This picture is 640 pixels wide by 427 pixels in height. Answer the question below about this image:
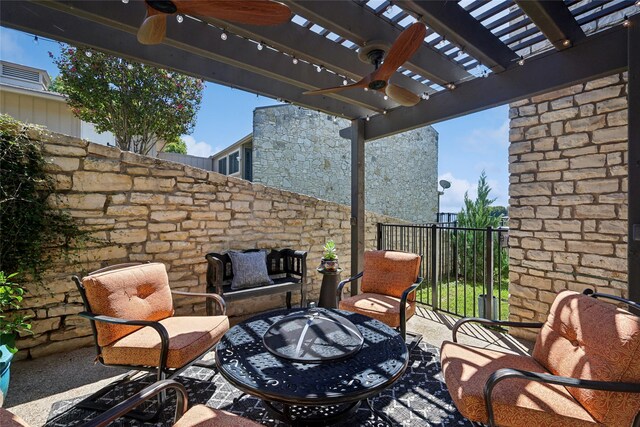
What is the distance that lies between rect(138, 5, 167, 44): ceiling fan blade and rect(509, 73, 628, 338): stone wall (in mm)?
3778

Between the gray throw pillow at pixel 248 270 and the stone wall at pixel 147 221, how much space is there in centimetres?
40

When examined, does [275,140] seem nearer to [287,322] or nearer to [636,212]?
[287,322]

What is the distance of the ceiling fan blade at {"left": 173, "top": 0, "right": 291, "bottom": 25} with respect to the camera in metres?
1.63

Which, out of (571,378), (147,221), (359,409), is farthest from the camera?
(147,221)

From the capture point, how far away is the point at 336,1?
222cm

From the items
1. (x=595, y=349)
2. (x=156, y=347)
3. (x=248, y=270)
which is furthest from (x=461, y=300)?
(x=156, y=347)

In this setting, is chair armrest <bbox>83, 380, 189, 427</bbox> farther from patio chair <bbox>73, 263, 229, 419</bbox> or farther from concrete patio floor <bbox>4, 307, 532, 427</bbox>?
concrete patio floor <bbox>4, 307, 532, 427</bbox>

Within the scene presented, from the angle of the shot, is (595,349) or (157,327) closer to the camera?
(595,349)

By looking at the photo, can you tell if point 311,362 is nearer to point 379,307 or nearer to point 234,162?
point 379,307

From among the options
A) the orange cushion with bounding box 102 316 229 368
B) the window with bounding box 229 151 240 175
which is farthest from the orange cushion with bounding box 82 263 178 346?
the window with bounding box 229 151 240 175

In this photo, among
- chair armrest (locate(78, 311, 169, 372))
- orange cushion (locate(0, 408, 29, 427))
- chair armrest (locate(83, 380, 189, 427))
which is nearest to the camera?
orange cushion (locate(0, 408, 29, 427))

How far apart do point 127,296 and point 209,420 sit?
148 centimetres

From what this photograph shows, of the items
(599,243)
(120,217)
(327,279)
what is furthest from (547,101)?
(120,217)

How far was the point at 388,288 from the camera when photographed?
11.1 feet
